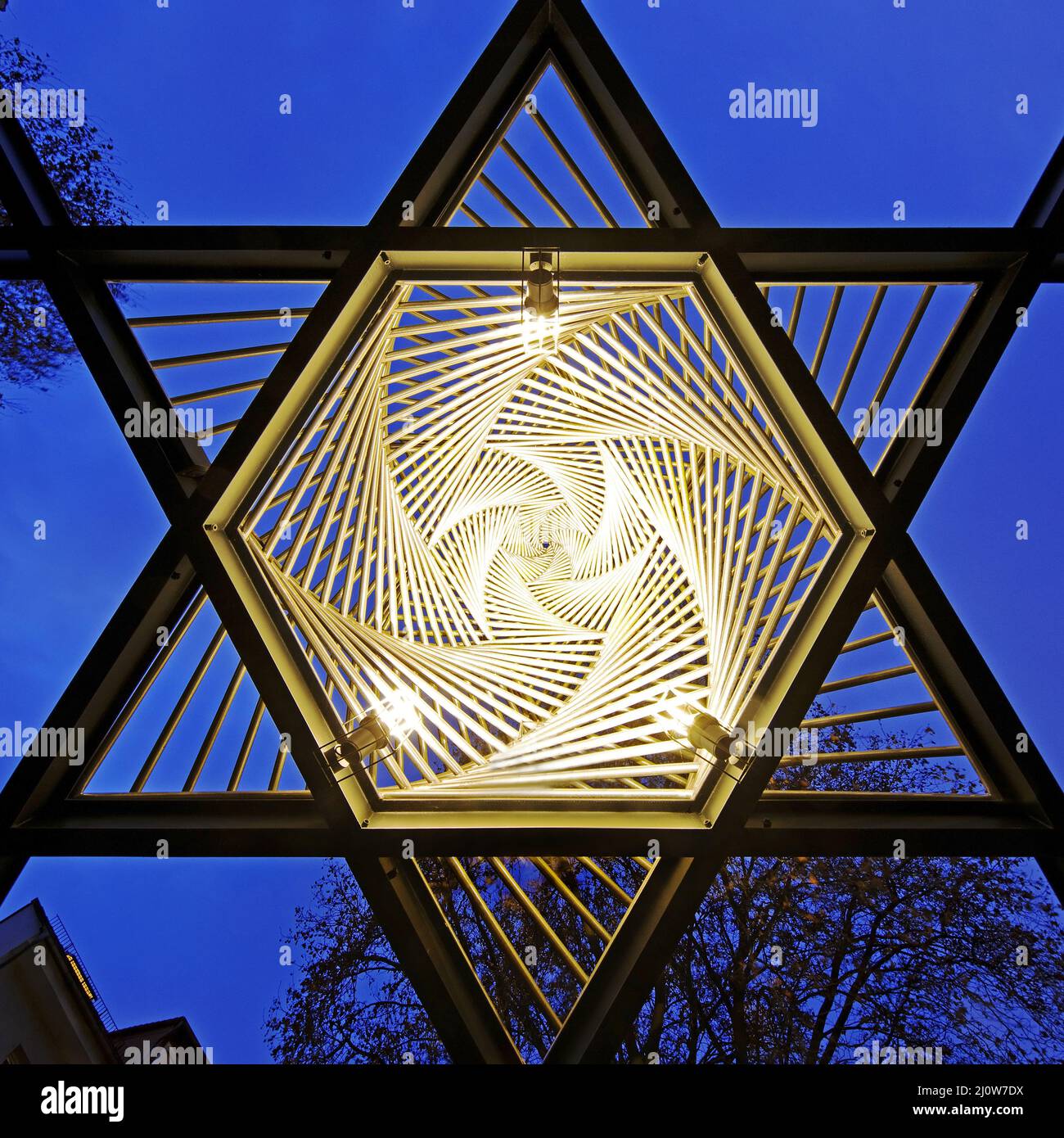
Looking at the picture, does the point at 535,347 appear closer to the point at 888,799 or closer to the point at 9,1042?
the point at 888,799

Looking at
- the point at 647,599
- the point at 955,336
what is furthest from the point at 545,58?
the point at 647,599

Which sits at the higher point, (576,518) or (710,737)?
(576,518)

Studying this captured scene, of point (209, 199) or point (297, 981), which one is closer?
point (297, 981)

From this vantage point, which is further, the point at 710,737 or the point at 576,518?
the point at 576,518

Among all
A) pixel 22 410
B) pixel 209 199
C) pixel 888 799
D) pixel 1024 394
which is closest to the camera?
pixel 888 799

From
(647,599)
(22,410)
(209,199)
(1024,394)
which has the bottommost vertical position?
(22,410)

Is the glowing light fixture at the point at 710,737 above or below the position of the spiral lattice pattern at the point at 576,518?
below

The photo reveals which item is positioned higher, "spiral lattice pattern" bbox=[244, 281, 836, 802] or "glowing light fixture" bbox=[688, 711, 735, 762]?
"spiral lattice pattern" bbox=[244, 281, 836, 802]

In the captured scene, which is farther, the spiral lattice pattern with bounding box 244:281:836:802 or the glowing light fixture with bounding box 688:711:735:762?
the spiral lattice pattern with bounding box 244:281:836:802

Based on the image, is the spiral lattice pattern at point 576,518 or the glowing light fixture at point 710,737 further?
the spiral lattice pattern at point 576,518

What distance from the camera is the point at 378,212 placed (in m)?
4.12
